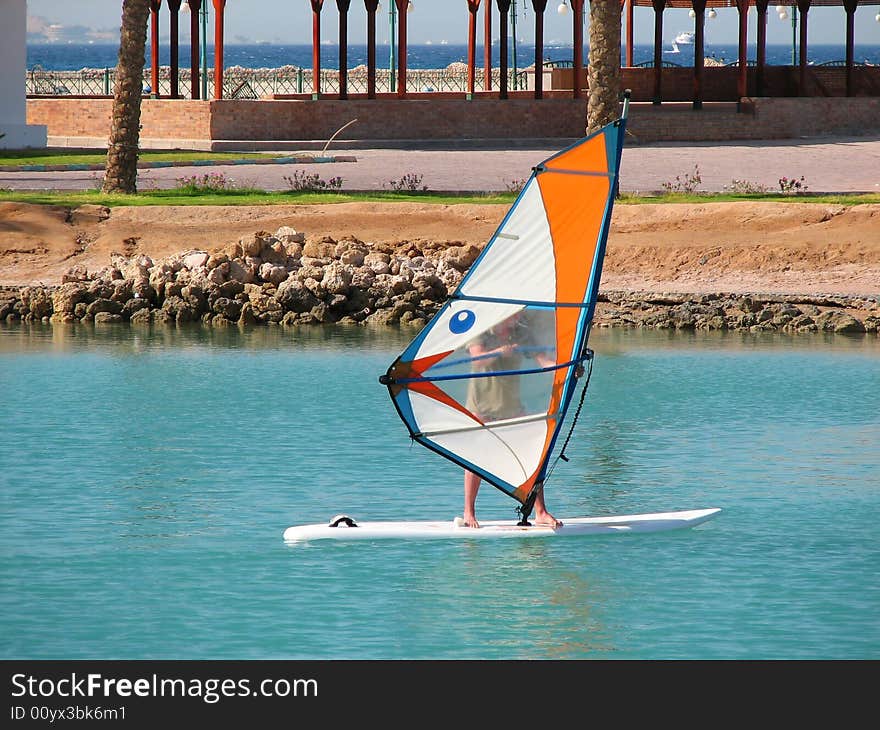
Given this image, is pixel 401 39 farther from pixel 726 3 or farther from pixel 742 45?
pixel 726 3

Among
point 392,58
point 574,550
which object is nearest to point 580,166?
point 574,550

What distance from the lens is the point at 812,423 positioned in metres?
15.8

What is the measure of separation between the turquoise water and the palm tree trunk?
7799 millimetres

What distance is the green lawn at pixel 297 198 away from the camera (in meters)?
26.4

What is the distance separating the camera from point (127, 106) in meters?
27.8

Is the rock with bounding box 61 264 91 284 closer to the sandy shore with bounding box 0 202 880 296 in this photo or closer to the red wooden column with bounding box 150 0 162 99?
the sandy shore with bounding box 0 202 880 296

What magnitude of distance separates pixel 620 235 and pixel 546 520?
47.4ft

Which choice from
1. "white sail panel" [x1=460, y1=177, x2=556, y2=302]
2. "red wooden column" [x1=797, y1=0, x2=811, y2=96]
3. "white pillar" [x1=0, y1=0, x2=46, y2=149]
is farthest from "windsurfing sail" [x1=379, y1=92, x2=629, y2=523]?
"red wooden column" [x1=797, y1=0, x2=811, y2=96]

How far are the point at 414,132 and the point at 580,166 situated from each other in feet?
99.9

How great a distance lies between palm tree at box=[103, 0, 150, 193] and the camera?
27.5 meters

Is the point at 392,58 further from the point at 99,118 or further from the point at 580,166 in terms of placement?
the point at 580,166

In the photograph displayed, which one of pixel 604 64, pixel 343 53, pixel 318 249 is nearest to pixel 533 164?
pixel 604 64

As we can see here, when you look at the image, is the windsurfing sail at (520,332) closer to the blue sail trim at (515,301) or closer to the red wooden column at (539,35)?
the blue sail trim at (515,301)
